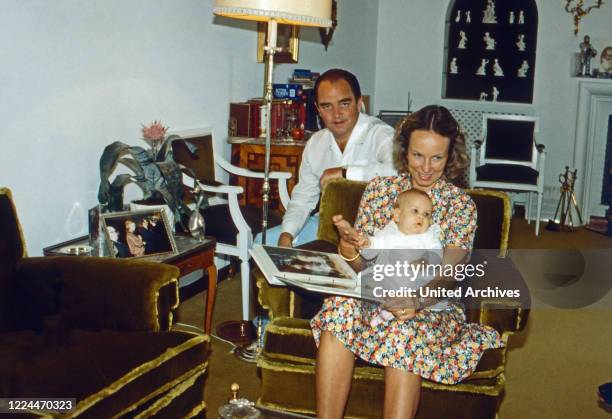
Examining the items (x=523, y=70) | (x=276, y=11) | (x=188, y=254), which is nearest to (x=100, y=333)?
(x=188, y=254)

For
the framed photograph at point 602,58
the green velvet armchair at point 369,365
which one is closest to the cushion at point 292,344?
the green velvet armchair at point 369,365

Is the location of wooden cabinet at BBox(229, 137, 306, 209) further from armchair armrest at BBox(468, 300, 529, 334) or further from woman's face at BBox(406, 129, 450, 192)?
armchair armrest at BBox(468, 300, 529, 334)

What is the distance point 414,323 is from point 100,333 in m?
0.93

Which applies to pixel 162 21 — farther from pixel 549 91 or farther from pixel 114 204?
pixel 549 91

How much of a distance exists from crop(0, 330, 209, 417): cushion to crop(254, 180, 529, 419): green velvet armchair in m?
0.24

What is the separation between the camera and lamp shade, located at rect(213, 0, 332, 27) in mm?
2762

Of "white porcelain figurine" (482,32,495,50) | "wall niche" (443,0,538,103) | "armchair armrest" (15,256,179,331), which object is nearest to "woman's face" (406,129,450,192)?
"armchair armrest" (15,256,179,331)

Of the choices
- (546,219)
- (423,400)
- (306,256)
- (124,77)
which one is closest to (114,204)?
(124,77)

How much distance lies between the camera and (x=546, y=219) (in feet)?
22.1

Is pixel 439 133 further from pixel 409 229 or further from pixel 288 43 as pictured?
pixel 288 43

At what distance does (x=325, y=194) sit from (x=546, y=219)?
14.9ft

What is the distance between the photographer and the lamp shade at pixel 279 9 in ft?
9.06

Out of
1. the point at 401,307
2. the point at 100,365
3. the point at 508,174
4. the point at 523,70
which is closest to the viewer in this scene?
the point at 100,365

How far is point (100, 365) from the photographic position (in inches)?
75.4
